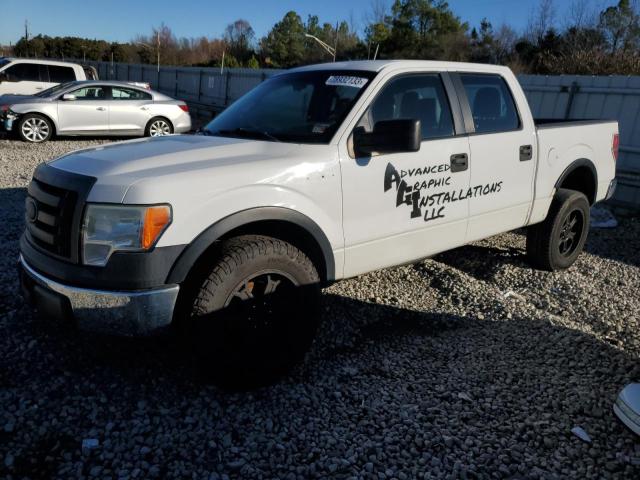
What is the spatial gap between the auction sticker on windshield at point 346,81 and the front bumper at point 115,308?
→ 180 centimetres

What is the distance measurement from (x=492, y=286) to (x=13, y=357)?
382 centimetres

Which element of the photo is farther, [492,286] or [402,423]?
[492,286]

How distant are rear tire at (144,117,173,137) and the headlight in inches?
433

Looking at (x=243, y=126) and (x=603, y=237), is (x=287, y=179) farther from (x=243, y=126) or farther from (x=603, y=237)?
(x=603, y=237)

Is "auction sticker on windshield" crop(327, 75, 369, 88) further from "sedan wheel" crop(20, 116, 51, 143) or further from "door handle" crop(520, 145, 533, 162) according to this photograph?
"sedan wheel" crop(20, 116, 51, 143)

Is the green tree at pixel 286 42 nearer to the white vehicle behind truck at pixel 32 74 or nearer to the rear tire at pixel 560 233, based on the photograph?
the white vehicle behind truck at pixel 32 74

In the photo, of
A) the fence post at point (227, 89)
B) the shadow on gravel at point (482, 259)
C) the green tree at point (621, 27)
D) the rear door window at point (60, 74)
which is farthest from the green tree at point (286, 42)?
the shadow on gravel at point (482, 259)

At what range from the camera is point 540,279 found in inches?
196

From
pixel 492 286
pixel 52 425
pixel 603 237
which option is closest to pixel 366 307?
pixel 492 286

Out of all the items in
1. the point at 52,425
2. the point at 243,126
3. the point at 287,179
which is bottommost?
the point at 52,425

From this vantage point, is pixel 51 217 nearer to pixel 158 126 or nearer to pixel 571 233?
pixel 571 233

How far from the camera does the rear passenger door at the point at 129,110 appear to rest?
12.3 metres

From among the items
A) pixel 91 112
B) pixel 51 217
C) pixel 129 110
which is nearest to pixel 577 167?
pixel 51 217

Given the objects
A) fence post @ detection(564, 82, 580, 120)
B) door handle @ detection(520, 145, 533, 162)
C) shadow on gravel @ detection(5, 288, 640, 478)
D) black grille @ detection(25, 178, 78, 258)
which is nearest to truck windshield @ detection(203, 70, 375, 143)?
black grille @ detection(25, 178, 78, 258)
